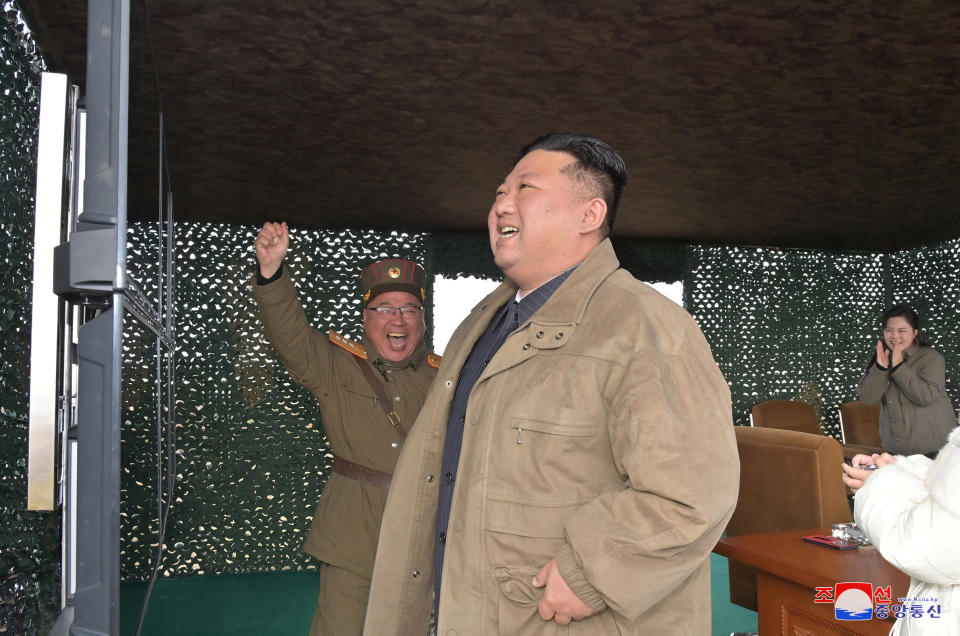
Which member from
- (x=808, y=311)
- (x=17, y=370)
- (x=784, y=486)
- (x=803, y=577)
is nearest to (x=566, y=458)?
(x=17, y=370)

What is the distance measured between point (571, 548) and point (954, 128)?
3235 millimetres

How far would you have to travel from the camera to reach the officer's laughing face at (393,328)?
288 cm

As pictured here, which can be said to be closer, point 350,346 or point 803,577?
point 803,577

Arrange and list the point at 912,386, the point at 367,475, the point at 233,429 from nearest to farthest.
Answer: the point at 367,475 → the point at 912,386 → the point at 233,429

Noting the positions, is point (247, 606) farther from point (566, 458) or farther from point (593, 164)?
point (593, 164)

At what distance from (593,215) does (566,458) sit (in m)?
0.55

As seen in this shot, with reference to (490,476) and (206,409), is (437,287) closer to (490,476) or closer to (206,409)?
(206,409)

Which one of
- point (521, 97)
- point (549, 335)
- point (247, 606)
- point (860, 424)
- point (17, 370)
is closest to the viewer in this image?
point (17, 370)

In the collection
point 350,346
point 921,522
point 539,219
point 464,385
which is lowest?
point 921,522

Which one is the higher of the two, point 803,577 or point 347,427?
point 347,427

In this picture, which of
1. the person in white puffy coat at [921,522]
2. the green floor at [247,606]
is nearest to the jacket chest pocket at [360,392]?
the person in white puffy coat at [921,522]

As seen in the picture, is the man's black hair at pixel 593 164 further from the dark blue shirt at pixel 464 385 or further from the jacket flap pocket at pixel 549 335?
the jacket flap pocket at pixel 549 335

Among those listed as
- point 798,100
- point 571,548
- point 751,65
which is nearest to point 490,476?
point 571,548

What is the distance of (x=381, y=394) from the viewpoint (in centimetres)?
281
